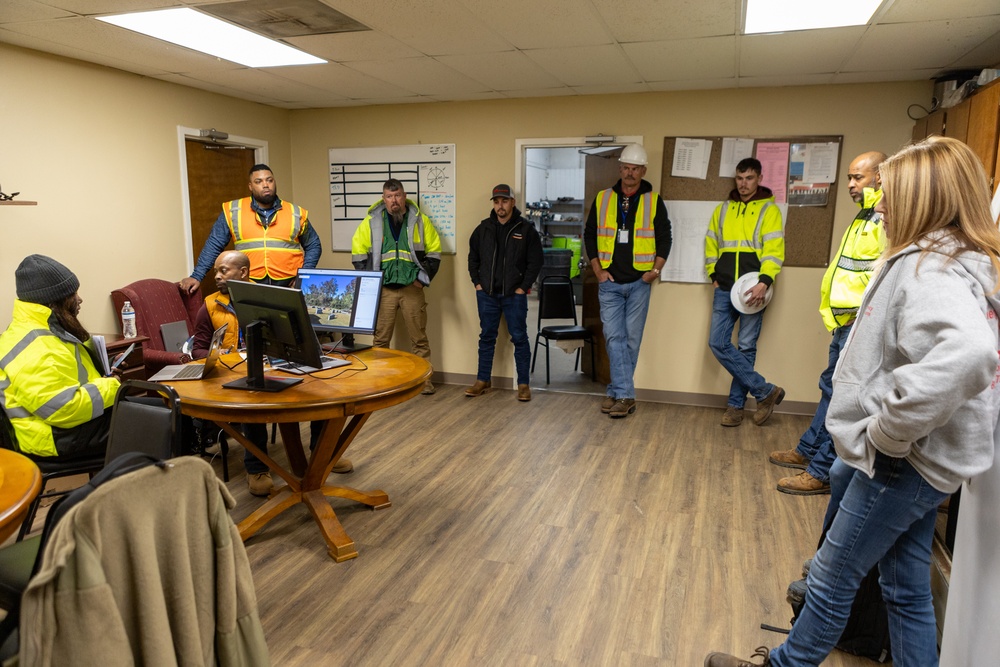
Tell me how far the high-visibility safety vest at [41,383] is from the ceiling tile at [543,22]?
6.89 feet

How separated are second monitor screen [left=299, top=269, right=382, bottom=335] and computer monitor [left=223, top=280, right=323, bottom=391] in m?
0.36

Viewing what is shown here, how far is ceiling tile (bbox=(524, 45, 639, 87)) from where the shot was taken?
11.9ft

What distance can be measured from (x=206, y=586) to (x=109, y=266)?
136 inches

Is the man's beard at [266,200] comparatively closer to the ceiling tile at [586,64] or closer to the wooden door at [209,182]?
the wooden door at [209,182]

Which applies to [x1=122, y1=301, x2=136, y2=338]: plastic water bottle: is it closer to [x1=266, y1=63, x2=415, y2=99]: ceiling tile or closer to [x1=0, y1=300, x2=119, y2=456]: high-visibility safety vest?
[x1=0, y1=300, x2=119, y2=456]: high-visibility safety vest

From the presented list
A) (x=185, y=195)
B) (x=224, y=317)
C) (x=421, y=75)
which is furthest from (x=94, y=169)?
(x=421, y=75)

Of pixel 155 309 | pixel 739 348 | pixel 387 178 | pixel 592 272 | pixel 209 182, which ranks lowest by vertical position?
pixel 739 348

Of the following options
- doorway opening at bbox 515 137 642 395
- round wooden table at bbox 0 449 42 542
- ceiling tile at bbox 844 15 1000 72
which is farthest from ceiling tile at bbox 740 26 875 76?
round wooden table at bbox 0 449 42 542

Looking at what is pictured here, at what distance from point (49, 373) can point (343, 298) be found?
115 cm

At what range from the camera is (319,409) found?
240 centimetres

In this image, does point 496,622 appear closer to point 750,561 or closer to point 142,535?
point 750,561

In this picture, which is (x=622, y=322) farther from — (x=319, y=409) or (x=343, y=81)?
(x=319, y=409)

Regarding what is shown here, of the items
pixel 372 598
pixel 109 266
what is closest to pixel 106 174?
pixel 109 266

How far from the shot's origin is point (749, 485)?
3.51 meters
